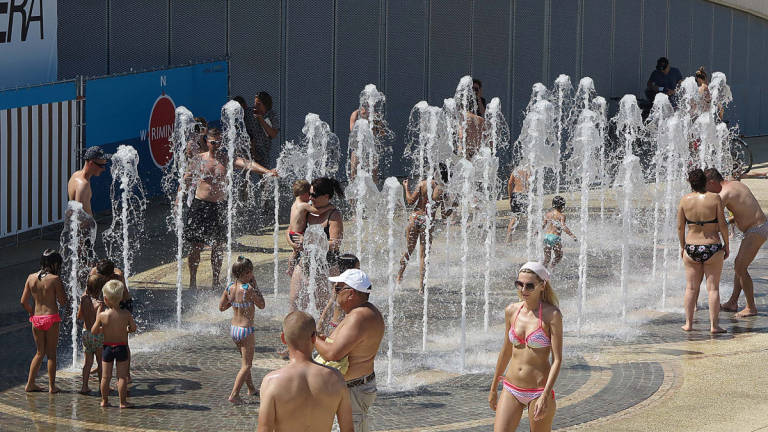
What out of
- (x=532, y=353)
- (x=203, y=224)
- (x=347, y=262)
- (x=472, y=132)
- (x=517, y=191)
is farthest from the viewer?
(x=472, y=132)

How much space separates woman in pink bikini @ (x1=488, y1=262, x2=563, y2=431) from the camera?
6.93 metres

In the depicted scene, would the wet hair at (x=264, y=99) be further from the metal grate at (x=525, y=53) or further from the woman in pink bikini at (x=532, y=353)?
the metal grate at (x=525, y=53)

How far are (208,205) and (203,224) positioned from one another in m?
0.24

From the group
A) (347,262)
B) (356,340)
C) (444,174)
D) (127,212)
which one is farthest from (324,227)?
(127,212)

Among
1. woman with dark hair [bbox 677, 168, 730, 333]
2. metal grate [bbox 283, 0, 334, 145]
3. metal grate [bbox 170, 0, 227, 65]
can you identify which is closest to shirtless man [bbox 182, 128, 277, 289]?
woman with dark hair [bbox 677, 168, 730, 333]

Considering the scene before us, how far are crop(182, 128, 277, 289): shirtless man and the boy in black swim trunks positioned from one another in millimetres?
4128

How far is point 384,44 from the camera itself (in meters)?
22.3

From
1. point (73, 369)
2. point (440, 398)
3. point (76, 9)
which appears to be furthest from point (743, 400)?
point (76, 9)

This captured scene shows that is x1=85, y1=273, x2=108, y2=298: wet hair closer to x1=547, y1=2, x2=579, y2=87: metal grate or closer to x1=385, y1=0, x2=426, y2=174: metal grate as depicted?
x1=385, y1=0, x2=426, y2=174: metal grate

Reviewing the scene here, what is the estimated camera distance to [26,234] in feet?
51.5

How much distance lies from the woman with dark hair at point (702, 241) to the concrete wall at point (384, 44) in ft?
33.8

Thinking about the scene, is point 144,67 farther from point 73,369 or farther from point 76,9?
point 73,369


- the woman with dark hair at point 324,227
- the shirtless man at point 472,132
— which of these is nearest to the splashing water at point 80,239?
the woman with dark hair at point 324,227

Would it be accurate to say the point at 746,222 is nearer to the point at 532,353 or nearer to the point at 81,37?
the point at 532,353
